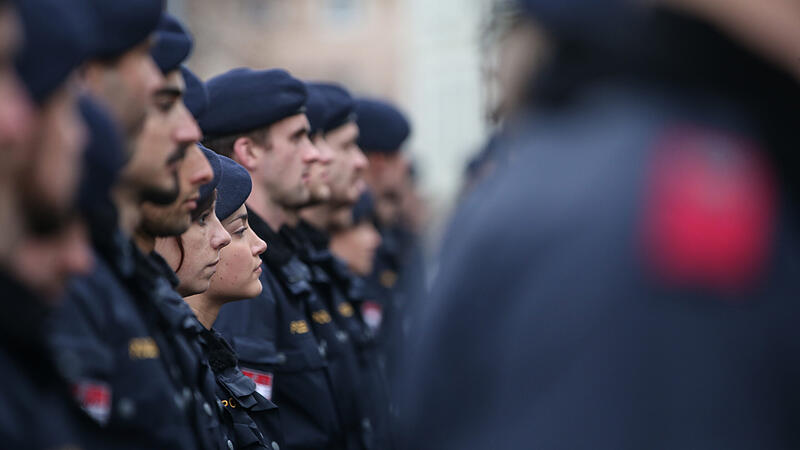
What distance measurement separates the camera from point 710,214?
2.08m

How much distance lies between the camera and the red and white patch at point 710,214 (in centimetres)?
207

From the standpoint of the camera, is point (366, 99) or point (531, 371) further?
point (366, 99)

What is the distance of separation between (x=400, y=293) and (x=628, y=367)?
350 inches

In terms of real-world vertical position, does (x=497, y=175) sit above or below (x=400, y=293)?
above

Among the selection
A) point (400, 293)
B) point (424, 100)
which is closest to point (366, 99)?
point (400, 293)

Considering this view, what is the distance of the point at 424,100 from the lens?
147 ft

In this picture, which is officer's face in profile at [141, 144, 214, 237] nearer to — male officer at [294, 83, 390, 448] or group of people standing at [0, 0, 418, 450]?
group of people standing at [0, 0, 418, 450]

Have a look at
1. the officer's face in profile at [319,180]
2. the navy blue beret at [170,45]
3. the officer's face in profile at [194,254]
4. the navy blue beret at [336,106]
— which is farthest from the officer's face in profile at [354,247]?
the navy blue beret at [170,45]

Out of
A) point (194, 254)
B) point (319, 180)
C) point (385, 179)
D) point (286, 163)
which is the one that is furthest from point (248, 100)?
point (385, 179)

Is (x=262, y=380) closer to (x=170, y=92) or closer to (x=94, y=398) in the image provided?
(x=170, y=92)

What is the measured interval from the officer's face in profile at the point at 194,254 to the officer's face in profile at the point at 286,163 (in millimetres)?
1371

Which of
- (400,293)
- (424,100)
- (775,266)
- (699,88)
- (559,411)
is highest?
(699,88)

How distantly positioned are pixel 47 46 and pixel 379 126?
7975mm

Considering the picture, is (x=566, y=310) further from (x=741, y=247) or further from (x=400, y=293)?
(x=400, y=293)
